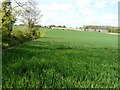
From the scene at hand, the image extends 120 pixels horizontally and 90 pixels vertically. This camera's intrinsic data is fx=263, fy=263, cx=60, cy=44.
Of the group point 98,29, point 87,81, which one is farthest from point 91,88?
point 98,29

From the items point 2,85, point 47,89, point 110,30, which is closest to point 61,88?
point 47,89

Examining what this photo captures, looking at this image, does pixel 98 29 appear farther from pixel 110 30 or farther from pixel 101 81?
pixel 101 81

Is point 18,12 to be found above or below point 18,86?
above

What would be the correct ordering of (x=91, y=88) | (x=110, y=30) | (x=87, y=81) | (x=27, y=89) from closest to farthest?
(x=27, y=89) < (x=91, y=88) < (x=87, y=81) < (x=110, y=30)

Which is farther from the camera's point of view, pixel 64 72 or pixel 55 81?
pixel 64 72

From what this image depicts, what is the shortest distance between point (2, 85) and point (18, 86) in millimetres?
521

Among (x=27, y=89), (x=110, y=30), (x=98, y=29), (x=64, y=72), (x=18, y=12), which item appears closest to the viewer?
(x=27, y=89)

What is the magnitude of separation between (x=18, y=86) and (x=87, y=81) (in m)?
2.73

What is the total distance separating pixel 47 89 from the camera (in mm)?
8406

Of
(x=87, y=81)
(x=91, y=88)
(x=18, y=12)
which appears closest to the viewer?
(x=91, y=88)

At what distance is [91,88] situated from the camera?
354 inches

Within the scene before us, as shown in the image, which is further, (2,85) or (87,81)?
(87,81)

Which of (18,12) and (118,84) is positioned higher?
(18,12)

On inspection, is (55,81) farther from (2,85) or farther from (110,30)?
(110,30)
